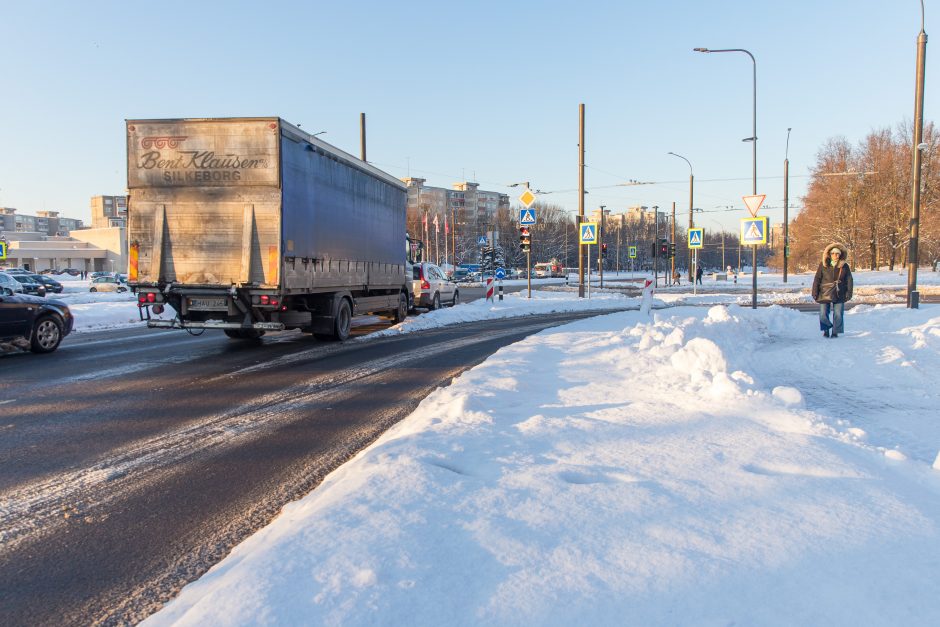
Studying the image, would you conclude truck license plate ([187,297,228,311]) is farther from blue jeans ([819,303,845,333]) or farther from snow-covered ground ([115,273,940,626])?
blue jeans ([819,303,845,333])

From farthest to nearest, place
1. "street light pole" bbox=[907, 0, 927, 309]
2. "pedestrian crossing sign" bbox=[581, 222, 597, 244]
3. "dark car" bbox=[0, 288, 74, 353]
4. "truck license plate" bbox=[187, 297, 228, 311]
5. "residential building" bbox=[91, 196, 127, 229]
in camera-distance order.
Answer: "residential building" bbox=[91, 196, 127, 229]
"pedestrian crossing sign" bbox=[581, 222, 597, 244]
"street light pole" bbox=[907, 0, 927, 309]
"truck license plate" bbox=[187, 297, 228, 311]
"dark car" bbox=[0, 288, 74, 353]

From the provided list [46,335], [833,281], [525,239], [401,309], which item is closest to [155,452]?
[46,335]

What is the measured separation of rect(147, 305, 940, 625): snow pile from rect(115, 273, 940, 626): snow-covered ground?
0.04ft

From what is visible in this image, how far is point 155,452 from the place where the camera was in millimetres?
5238

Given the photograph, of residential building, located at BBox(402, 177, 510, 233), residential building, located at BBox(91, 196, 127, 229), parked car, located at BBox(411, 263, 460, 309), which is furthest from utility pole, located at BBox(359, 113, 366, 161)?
residential building, located at BBox(91, 196, 127, 229)

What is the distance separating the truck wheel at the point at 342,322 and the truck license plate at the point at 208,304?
2.56 metres

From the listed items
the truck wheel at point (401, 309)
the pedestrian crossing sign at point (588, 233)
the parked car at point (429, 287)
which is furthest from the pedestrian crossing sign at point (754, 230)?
the parked car at point (429, 287)

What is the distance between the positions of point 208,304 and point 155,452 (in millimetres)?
6001

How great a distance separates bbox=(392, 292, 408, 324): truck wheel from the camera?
17.4 m

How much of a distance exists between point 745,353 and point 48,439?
32.7 ft

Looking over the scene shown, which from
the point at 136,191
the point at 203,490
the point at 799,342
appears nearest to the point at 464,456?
the point at 203,490

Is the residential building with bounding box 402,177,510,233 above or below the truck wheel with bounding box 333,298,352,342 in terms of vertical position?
above

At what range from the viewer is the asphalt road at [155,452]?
10.4ft

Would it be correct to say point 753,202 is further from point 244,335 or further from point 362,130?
point 362,130
